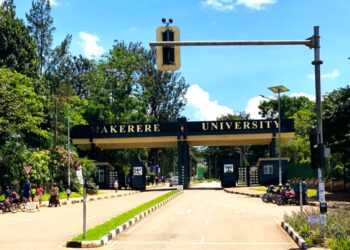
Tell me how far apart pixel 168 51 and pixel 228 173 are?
49.3 meters

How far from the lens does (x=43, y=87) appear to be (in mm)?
49875

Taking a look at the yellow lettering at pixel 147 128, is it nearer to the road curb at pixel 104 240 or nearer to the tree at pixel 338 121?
the tree at pixel 338 121

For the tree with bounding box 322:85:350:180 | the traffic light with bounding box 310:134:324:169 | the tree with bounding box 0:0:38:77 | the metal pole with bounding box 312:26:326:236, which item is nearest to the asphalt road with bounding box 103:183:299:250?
the traffic light with bounding box 310:134:324:169

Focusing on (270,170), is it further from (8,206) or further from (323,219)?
(323,219)

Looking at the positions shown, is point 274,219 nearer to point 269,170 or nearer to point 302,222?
point 302,222

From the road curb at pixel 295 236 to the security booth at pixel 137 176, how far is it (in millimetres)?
43060

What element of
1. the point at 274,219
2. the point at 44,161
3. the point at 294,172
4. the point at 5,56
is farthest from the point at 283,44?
the point at 294,172

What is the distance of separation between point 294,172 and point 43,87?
91.2 ft

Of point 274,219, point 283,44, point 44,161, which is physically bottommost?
point 274,219

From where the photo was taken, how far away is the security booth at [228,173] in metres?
59.7

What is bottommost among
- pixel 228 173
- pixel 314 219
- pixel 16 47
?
pixel 314 219

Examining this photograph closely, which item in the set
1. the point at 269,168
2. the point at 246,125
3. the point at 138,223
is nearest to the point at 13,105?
the point at 138,223

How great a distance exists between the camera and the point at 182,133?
5856 centimetres

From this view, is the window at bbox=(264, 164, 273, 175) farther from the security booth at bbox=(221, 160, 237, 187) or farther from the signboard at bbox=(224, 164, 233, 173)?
the signboard at bbox=(224, 164, 233, 173)
